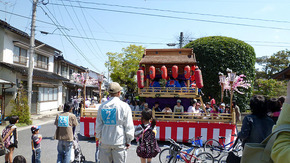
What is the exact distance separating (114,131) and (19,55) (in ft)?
57.0

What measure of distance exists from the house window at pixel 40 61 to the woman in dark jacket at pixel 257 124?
69.7 feet

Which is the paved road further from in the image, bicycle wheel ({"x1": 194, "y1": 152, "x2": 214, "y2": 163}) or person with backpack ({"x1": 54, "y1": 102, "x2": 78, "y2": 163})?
person with backpack ({"x1": 54, "y1": 102, "x2": 78, "y2": 163})

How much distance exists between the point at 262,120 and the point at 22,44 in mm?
18588

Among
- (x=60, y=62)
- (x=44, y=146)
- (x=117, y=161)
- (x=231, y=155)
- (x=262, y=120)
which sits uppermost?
(x=60, y=62)

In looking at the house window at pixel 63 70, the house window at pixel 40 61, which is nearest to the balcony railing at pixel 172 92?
the house window at pixel 40 61

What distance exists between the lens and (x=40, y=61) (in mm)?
20641

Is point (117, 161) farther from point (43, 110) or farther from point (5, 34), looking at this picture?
point (43, 110)

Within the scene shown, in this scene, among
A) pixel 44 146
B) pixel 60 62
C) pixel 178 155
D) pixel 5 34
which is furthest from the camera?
pixel 60 62

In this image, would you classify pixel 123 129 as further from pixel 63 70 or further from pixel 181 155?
pixel 63 70

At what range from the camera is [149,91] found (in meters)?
11.4

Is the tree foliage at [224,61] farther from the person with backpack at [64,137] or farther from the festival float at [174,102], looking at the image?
the person with backpack at [64,137]

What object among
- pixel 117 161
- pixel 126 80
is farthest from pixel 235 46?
pixel 126 80

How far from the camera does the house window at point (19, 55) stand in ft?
53.3

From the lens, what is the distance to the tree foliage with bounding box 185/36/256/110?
1625cm
